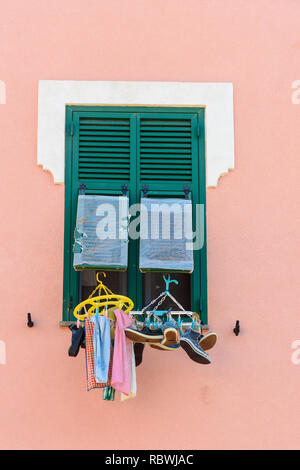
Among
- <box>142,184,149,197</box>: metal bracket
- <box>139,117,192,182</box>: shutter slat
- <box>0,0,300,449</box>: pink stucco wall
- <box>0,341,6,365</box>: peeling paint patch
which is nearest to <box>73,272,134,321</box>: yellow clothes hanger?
<box>0,0,300,449</box>: pink stucco wall

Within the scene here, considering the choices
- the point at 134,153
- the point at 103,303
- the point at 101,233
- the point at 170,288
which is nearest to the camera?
the point at 103,303

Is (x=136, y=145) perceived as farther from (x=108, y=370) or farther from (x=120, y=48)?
(x=108, y=370)

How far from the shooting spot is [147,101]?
523cm

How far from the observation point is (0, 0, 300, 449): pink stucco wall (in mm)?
4824

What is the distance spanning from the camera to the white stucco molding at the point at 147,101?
519 centimetres

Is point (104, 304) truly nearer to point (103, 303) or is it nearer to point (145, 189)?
point (103, 303)

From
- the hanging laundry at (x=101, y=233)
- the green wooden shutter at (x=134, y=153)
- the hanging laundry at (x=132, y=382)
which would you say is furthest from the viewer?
the green wooden shutter at (x=134, y=153)

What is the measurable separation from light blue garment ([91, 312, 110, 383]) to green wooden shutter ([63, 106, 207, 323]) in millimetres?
787

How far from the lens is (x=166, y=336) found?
13.9 ft

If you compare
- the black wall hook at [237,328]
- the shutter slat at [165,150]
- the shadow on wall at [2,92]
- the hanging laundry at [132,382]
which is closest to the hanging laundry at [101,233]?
the shutter slat at [165,150]

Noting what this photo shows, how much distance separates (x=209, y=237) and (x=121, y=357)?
1.27 meters

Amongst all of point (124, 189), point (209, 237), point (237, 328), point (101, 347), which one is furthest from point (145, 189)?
point (101, 347)

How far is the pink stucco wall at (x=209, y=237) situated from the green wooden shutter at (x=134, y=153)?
20cm

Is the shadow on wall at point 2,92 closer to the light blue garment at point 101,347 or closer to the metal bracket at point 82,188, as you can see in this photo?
the metal bracket at point 82,188
